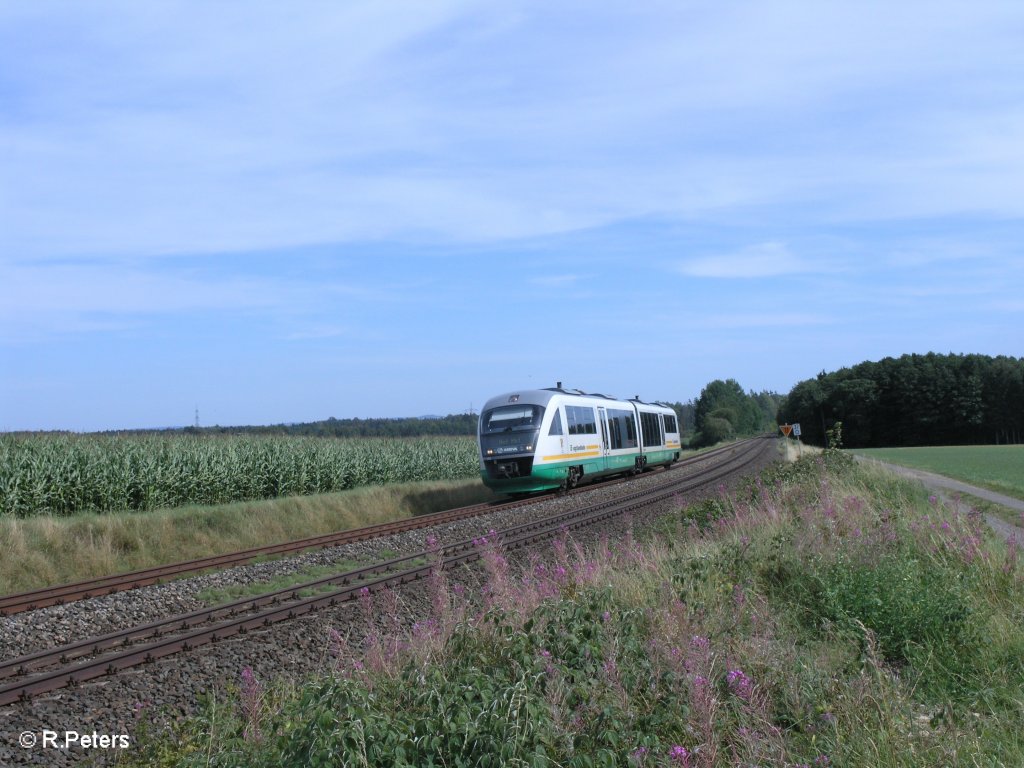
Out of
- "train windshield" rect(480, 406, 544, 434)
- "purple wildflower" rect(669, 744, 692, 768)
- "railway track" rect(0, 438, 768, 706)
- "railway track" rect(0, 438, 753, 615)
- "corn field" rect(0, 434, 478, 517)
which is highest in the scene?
"train windshield" rect(480, 406, 544, 434)

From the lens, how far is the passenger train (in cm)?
2391

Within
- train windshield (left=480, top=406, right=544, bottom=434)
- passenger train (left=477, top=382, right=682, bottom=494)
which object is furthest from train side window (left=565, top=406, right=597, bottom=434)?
train windshield (left=480, top=406, right=544, bottom=434)

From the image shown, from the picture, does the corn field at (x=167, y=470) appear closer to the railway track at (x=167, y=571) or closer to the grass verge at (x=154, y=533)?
the grass verge at (x=154, y=533)

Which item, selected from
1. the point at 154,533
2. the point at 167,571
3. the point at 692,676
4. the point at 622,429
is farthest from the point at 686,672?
the point at 622,429

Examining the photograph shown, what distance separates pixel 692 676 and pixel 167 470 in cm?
2056

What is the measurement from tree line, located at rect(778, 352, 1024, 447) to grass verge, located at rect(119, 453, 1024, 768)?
10500 centimetres

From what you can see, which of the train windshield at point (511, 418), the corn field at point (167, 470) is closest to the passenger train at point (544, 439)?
the train windshield at point (511, 418)

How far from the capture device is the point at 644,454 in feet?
116

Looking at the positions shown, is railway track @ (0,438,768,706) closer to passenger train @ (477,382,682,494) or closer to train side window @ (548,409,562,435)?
passenger train @ (477,382,682,494)

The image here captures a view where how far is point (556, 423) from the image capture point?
81.0ft

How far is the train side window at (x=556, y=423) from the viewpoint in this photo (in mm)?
24453

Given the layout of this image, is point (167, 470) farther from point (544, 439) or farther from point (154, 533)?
point (544, 439)

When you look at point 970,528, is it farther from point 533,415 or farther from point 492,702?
point 533,415

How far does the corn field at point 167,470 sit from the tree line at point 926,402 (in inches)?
3483
